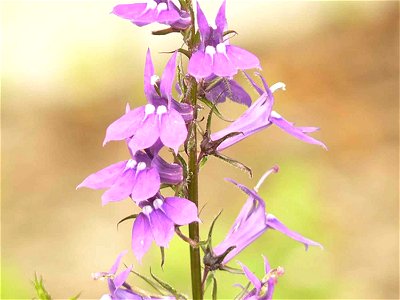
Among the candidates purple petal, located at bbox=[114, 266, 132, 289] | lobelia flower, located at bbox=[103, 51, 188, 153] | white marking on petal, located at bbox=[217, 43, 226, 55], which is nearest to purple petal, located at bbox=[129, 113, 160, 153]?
lobelia flower, located at bbox=[103, 51, 188, 153]

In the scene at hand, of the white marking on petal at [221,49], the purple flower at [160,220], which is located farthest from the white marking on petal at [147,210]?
the white marking on petal at [221,49]

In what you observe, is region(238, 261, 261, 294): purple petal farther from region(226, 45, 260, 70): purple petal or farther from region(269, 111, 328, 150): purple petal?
region(226, 45, 260, 70): purple petal

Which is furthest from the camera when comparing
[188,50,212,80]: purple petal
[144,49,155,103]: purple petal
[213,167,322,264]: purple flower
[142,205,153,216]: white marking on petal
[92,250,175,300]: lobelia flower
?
[213,167,322,264]: purple flower

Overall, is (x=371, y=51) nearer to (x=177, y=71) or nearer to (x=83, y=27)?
(x=83, y=27)

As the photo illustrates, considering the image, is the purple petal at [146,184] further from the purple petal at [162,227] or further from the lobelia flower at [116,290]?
the lobelia flower at [116,290]

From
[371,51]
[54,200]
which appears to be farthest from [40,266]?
[371,51]

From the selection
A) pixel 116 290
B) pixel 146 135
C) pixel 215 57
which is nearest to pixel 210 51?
pixel 215 57
